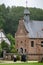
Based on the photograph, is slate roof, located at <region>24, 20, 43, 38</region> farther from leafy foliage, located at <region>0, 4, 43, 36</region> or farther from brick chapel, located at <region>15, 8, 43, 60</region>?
leafy foliage, located at <region>0, 4, 43, 36</region>

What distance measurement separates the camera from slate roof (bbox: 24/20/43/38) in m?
69.9

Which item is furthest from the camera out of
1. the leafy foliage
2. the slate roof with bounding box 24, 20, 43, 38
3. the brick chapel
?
the leafy foliage

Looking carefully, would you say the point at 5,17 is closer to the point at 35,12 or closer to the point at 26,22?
the point at 35,12

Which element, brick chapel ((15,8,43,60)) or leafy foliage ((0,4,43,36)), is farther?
leafy foliage ((0,4,43,36))

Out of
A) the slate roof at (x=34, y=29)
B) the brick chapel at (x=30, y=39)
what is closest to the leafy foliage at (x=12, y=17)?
the brick chapel at (x=30, y=39)

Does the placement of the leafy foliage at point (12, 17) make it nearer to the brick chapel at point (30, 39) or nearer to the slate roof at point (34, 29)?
the brick chapel at point (30, 39)

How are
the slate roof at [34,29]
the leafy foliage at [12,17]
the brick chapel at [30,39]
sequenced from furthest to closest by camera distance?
1. the leafy foliage at [12,17]
2. the slate roof at [34,29]
3. the brick chapel at [30,39]

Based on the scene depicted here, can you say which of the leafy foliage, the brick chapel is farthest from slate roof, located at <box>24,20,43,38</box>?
the leafy foliage

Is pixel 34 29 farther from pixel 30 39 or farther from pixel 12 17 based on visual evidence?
pixel 12 17

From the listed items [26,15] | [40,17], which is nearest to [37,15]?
[40,17]

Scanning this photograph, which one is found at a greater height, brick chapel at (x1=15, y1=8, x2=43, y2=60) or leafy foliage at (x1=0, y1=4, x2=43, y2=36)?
brick chapel at (x1=15, y1=8, x2=43, y2=60)

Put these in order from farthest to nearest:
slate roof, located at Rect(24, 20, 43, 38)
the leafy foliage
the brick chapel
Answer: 1. the leafy foliage
2. slate roof, located at Rect(24, 20, 43, 38)
3. the brick chapel

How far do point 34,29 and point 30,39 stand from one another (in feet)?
5.91

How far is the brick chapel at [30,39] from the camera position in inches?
2746
